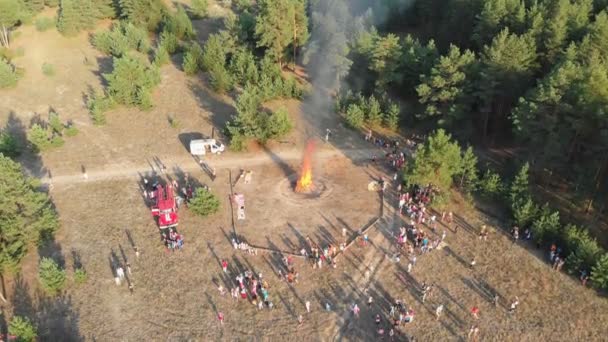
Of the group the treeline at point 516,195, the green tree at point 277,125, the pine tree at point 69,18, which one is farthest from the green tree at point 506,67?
the pine tree at point 69,18

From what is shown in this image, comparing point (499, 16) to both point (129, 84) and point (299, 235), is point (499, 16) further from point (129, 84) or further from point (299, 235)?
point (129, 84)

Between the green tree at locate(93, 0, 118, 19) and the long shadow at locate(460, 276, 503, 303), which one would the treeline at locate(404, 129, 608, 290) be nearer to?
A: the long shadow at locate(460, 276, 503, 303)

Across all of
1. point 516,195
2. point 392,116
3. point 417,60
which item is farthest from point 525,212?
point 417,60

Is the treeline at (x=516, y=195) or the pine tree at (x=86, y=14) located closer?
the treeline at (x=516, y=195)

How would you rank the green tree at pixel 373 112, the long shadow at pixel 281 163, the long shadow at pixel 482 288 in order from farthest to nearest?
1. the green tree at pixel 373 112
2. the long shadow at pixel 281 163
3. the long shadow at pixel 482 288

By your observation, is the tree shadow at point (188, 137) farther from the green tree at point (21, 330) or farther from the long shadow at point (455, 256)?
the long shadow at point (455, 256)

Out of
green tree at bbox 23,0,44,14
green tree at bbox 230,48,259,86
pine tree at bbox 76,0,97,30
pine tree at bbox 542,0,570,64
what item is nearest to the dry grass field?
green tree at bbox 230,48,259,86

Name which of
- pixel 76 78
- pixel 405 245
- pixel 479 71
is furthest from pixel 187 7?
pixel 405 245
